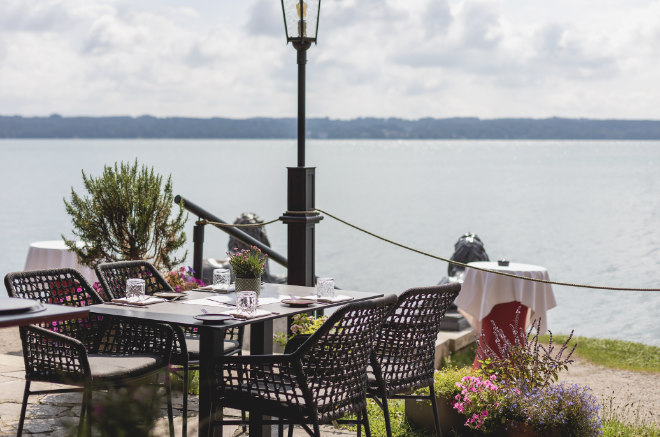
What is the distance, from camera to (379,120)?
6569 cm

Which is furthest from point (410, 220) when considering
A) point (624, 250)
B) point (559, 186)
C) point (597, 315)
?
point (559, 186)

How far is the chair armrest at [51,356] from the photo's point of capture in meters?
3.71

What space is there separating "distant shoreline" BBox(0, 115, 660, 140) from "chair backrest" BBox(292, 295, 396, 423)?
4755 cm

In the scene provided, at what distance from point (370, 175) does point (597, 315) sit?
66112 mm

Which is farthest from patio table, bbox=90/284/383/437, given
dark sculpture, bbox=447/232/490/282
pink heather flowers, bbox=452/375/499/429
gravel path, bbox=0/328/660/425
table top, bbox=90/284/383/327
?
dark sculpture, bbox=447/232/490/282

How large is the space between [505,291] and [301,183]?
199cm

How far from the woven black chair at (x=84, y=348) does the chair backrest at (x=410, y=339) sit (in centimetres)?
104

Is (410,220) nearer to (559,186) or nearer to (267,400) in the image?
(559,186)

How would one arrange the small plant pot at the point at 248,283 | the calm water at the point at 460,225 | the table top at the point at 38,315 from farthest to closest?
the calm water at the point at 460,225, the small plant pot at the point at 248,283, the table top at the point at 38,315

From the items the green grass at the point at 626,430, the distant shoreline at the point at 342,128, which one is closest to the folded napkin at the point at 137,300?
the green grass at the point at 626,430

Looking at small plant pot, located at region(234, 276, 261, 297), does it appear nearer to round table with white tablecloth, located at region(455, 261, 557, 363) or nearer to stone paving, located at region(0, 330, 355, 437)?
stone paving, located at region(0, 330, 355, 437)

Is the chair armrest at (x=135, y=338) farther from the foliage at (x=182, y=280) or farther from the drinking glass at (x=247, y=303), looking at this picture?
the foliage at (x=182, y=280)

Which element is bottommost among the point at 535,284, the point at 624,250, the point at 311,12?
the point at 624,250

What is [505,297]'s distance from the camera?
270 inches
